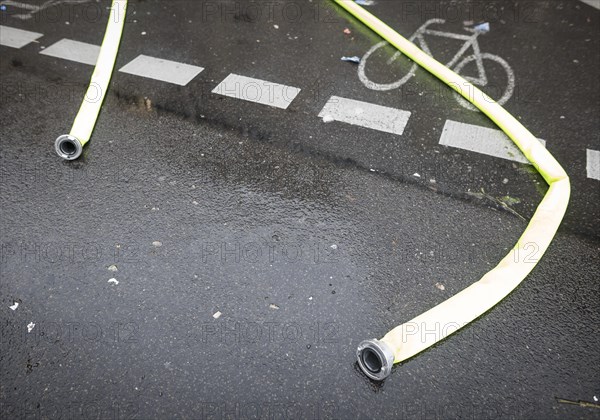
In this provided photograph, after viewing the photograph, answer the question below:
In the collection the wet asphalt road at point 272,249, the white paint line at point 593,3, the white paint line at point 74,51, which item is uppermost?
the white paint line at point 593,3

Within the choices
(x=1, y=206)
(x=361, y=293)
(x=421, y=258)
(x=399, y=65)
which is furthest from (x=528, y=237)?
(x=1, y=206)

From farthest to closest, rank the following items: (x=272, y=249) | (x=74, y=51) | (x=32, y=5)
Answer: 1. (x=32, y=5)
2. (x=74, y=51)
3. (x=272, y=249)

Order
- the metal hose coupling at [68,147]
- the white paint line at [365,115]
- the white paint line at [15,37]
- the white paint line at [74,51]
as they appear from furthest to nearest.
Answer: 1. the white paint line at [15,37]
2. the white paint line at [74,51]
3. the white paint line at [365,115]
4. the metal hose coupling at [68,147]

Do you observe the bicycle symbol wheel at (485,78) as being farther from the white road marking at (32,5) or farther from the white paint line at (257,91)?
the white road marking at (32,5)

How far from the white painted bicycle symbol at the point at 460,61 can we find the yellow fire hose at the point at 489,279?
0.29m

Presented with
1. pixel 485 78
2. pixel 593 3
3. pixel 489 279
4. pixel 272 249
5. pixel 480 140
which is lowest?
pixel 272 249

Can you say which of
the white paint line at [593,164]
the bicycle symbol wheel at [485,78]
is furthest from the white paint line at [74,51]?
the white paint line at [593,164]

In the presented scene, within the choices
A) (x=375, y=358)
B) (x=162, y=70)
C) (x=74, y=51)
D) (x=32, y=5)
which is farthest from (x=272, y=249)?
(x=32, y=5)

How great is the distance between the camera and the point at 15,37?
576cm

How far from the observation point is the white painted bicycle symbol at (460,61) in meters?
5.16

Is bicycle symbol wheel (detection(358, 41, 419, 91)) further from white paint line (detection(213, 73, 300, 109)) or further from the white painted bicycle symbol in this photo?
white paint line (detection(213, 73, 300, 109))

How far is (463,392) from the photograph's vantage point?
2.80 m

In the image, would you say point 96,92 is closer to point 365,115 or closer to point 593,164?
point 365,115

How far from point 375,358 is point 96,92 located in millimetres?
3464
